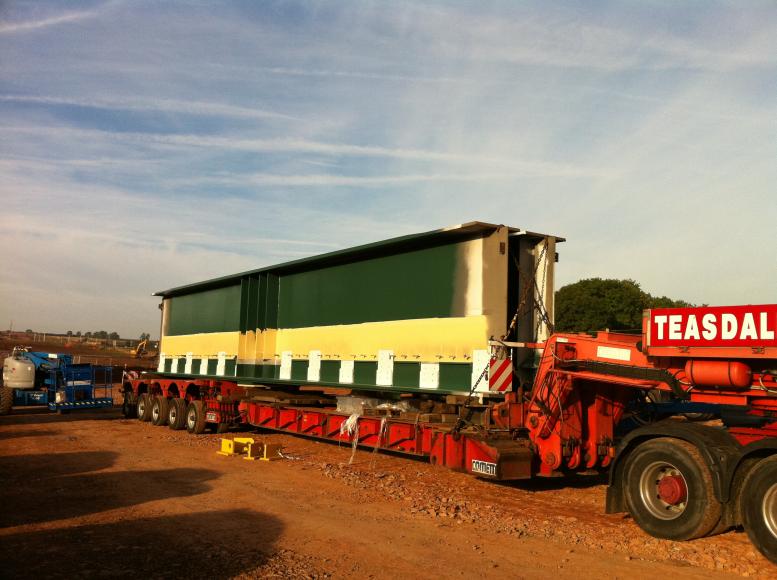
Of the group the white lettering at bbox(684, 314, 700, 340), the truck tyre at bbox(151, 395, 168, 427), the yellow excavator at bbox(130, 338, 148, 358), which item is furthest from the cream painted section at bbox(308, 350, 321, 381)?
the yellow excavator at bbox(130, 338, 148, 358)

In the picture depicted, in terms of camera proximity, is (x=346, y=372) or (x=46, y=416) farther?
(x=46, y=416)

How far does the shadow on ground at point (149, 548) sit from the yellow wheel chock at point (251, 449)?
534cm

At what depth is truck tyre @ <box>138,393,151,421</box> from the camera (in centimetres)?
2175

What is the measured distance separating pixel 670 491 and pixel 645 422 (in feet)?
8.54

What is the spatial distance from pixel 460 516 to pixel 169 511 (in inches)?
148

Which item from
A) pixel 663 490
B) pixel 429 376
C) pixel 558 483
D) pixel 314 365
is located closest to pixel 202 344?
pixel 314 365

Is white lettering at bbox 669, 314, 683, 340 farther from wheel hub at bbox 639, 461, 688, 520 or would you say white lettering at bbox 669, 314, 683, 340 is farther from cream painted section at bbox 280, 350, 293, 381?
cream painted section at bbox 280, 350, 293, 381

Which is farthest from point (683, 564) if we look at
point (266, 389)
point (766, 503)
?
point (266, 389)

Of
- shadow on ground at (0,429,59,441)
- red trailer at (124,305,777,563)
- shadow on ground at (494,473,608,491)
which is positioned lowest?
shadow on ground at (0,429,59,441)

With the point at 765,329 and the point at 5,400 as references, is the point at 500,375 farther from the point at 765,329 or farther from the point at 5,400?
the point at 5,400

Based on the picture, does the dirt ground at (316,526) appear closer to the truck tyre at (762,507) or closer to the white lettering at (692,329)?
the truck tyre at (762,507)

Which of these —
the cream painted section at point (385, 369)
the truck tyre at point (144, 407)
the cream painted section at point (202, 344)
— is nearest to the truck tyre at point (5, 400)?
the truck tyre at point (144, 407)

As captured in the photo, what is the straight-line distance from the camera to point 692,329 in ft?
24.6

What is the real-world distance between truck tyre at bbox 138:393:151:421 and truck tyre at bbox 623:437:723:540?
17.5 metres
